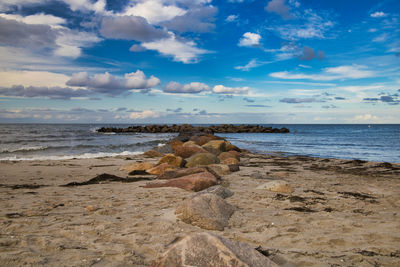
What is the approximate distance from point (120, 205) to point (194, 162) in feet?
19.7

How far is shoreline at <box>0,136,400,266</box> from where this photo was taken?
135 inches

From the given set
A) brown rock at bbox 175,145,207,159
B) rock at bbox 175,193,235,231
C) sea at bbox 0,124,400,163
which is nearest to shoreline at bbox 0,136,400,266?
rock at bbox 175,193,235,231

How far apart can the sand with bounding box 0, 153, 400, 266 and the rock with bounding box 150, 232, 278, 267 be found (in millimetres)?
698

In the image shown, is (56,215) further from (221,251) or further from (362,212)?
(362,212)

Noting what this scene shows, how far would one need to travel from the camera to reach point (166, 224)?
4484 mm

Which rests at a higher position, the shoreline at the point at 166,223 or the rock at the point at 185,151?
the rock at the point at 185,151

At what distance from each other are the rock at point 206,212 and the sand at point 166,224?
15 centimetres

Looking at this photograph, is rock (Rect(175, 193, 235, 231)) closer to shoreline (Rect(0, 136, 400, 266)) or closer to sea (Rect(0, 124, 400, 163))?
shoreline (Rect(0, 136, 400, 266))

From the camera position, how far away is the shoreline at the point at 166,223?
3.44 m

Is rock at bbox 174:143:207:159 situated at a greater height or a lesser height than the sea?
greater

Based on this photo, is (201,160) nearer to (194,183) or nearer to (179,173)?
(179,173)

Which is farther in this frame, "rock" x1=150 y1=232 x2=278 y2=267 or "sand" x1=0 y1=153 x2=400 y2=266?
"sand" x1=0 y1=153 x2=400 y2=266

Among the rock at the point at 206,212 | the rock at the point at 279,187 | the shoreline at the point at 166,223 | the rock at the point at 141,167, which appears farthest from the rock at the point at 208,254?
the rock at the point at 141,167

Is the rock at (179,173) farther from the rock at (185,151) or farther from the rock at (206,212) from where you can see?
the rock at (185,151)
